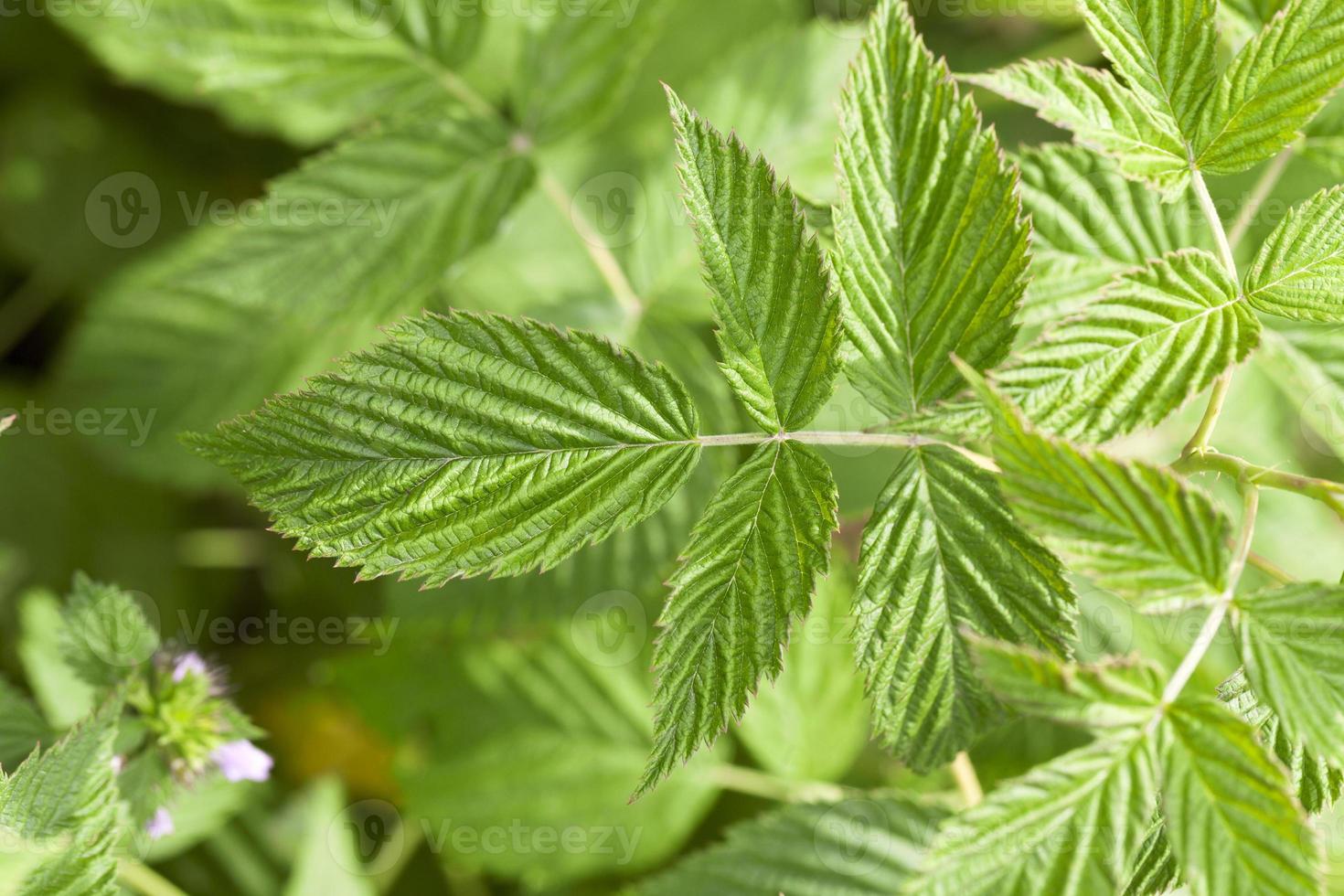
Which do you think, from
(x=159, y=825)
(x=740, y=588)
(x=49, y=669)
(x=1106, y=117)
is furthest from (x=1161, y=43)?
(x=49, y=669)

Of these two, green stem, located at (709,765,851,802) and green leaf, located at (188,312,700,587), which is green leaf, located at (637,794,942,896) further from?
green leaf, located at (188,312,700,587)

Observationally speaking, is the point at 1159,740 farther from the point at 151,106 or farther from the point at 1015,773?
the point at 151,106

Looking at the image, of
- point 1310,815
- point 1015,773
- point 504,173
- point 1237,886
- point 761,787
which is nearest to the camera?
point 1237,886

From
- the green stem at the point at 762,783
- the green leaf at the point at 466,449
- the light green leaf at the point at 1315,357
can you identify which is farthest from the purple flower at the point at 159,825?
the light green leaf at the point at 1315,357

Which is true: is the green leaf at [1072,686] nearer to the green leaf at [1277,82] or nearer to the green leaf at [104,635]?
the green leaf at [1277,82]

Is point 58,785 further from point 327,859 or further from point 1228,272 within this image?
point 1228,272

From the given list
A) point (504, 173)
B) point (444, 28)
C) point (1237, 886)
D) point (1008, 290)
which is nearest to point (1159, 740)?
point (1237, 886)

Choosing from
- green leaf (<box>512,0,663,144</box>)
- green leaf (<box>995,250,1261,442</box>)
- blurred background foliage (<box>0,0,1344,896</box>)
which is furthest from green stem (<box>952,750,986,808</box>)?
green leaf (<box>512,0,663,144</box>)
